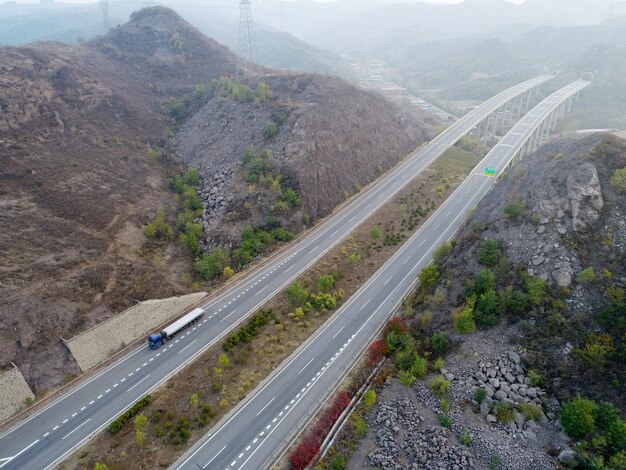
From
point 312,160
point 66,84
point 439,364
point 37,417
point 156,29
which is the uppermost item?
point 156,29

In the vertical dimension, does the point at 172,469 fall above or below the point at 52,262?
below

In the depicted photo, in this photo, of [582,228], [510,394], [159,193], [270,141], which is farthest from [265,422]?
[270,141]

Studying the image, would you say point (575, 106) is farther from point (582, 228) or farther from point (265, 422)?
point (265, 422)

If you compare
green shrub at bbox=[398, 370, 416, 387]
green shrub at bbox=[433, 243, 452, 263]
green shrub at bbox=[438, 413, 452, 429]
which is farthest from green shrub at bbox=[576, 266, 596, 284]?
green shrub at bbox=[438, 413, 452, 429]

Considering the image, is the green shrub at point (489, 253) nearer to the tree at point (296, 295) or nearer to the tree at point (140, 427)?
the tree at point (296, 295)

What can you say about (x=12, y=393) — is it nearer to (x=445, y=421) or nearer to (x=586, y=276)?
(x=445, y=421)
